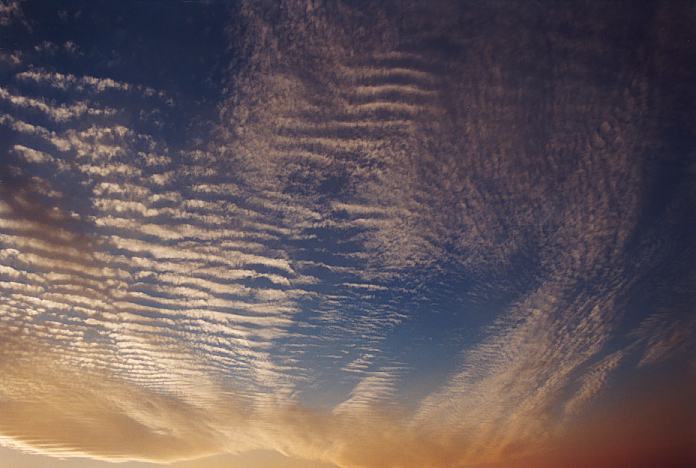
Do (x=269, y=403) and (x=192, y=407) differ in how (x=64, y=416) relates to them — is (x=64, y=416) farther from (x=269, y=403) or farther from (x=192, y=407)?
(x=269, y=403)

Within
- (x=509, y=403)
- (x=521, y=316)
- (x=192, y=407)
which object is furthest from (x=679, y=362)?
(x=192, y=407)

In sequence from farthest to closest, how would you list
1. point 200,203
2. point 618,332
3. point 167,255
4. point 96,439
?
1. point 96,439
2. point 618,332
3. point 167,255
4. point 200,203

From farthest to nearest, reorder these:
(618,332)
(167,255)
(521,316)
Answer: (618,332) → (521,316) → (167,255)

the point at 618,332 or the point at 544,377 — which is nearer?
the point at 618,332

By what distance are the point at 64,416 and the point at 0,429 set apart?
1.60 meters

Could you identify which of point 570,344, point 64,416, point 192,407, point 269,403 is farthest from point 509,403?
point 64,416

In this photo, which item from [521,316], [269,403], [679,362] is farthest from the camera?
[269,403]

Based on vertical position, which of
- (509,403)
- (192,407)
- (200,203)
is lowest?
(509,403)

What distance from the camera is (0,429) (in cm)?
794

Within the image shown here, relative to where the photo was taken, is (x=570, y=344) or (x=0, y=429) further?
(x=0, y=429)

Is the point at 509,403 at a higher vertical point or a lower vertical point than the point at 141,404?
lower

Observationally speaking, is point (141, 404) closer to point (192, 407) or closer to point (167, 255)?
point (192, 407)

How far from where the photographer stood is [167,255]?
170 inches

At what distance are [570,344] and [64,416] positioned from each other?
9988mm
